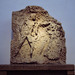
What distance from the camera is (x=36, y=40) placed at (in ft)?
8.71

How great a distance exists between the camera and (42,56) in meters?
2.59

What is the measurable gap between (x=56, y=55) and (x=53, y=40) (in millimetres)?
237

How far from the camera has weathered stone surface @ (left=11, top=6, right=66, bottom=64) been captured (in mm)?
2574

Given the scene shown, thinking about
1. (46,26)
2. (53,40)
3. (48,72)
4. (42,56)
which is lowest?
(48,72)

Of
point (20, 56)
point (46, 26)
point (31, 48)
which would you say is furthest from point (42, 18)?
point (20, 56)

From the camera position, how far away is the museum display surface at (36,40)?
256cm

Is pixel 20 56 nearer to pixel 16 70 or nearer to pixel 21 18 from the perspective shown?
pixel 16 70

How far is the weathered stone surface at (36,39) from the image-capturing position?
2574 millimetres

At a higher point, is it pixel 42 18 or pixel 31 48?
pixel 42 18

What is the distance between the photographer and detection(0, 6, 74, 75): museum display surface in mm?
Result: 2559

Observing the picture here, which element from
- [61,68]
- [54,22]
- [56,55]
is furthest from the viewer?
[54,22]

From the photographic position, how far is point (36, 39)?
266cm

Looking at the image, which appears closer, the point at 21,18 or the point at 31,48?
the point at 31,48

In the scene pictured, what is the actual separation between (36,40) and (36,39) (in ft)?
0.06
